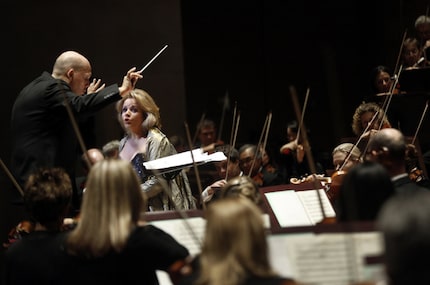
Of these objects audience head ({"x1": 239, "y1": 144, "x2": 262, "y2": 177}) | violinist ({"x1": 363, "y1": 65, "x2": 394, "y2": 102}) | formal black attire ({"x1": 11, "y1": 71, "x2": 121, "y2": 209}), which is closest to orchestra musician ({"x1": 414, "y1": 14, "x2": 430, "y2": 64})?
violinist ({"x1": 363, "y1": 65, "x2": 394, "y2": 102})

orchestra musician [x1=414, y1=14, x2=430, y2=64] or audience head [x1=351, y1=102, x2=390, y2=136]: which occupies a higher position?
orchestra musician [x1=414, y1=14, x2=430, y2=64]

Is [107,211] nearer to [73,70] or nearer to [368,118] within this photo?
[73,70]

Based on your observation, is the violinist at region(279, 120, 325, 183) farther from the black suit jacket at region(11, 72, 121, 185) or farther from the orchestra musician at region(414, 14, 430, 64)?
the black suit jacket at region(11, 72, 121, 185)

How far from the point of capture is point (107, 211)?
2.93 meters

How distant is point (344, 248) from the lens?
2.56m

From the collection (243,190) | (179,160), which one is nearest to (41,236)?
(243,190)

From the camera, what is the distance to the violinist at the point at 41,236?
2975 mm

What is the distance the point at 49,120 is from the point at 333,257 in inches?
86.2

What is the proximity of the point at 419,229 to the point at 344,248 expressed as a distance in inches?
16.0

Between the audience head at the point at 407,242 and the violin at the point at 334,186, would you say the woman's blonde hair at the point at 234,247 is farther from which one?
the violin at the point at 334,186

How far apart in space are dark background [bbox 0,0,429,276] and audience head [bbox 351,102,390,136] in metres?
2.03

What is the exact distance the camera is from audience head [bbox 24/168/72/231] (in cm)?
315

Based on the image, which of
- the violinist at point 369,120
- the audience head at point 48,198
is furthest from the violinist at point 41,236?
the violinist at point 369,120

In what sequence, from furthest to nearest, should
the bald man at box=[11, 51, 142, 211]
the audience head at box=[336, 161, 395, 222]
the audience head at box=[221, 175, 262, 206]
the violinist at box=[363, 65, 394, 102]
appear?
the violinist at box=[363, 65, 394, 102], the bald man at box=[11, 51, 142, 211], the audience head at box=[221, 175, 262, 206], the audience head at box=[336, 161, 395, 222]
